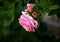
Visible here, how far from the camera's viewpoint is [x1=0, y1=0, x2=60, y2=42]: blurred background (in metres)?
1.12

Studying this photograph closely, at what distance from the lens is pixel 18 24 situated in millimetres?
1231

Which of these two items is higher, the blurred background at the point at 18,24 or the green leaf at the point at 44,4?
the green leaf at the point at 44,4

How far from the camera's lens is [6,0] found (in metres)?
1.53

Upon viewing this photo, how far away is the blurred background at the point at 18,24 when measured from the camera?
112cm

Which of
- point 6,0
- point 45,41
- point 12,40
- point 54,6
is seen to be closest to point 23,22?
point 54,6

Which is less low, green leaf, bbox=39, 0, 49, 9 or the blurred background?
green leaf, bbox=39, 0, 49, 9

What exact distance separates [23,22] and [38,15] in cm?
8

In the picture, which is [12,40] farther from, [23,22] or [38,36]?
[23,22]

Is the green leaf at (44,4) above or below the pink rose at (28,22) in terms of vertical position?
above

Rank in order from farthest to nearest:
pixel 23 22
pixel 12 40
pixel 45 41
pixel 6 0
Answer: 1. pixel 45 41
2. pixel 12 40
3. pixel 6 0
4. pixel 23 22

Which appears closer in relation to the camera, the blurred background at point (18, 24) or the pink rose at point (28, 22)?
the pink rose at point (28, 22)

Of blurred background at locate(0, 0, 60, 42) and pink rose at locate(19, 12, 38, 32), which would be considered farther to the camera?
blurred background at locate(0, 0, 60, 42)

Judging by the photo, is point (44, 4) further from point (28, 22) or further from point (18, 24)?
point (18, 24)

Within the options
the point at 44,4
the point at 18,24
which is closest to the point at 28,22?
the point at 44,4
